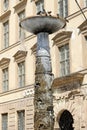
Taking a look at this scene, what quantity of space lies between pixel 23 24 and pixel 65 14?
42.4 feet

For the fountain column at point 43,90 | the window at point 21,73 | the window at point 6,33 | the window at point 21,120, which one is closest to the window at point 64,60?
the window at point 21,73

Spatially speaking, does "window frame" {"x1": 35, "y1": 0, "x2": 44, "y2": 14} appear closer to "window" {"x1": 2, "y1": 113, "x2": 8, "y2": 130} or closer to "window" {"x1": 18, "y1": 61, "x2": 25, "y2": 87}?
"window" {"x1": 18, "y1": 61, "x2": 25, "y2": 87}

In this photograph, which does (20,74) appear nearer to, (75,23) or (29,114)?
(29,114)

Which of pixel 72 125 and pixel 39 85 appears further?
pixel 72 125

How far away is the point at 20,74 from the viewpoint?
27.3 m

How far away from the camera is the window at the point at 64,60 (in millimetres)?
22516

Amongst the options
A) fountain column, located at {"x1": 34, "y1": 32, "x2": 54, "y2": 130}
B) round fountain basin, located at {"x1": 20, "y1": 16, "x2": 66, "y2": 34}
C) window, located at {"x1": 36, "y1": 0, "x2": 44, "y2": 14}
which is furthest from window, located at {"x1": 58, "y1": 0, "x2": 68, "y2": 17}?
fountain column, located at {"x1": 34, "y1": 32, "x2": 54, "y2": 130}

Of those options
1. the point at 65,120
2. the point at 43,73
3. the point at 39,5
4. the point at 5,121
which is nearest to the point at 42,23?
the point at 43,73

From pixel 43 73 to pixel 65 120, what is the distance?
1294 cm

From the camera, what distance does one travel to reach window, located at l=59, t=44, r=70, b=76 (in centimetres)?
2252

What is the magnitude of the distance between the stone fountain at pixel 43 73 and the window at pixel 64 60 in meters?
12.0

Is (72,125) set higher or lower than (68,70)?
lower

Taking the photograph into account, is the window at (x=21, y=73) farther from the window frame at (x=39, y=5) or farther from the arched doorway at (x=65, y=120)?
the arched doorway at (x=65, y=120)

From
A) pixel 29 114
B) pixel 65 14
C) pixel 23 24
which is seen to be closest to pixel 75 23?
pixel 65 14
